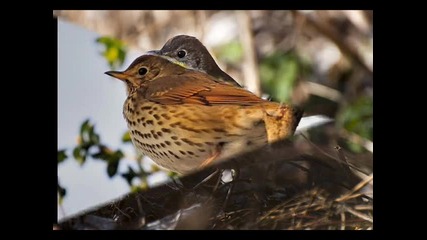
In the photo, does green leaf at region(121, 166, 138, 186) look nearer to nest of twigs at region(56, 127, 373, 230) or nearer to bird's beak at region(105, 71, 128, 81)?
nest of twigs at region(56, 127, 373, 230)


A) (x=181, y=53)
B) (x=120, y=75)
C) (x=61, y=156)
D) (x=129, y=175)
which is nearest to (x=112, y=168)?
(x=129, y=175)

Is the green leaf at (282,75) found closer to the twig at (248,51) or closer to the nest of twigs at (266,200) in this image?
the twig at (248,51)

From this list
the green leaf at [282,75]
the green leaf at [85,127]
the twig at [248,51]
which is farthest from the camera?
the twig at [248,51]

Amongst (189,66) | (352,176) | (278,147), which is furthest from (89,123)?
(352,176)

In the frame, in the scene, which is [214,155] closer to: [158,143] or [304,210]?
[158,143]

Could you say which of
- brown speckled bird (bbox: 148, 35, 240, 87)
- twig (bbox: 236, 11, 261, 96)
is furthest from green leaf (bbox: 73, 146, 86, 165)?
twig (bbox: 236, 11, 261, 96)

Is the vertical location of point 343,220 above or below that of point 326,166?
below

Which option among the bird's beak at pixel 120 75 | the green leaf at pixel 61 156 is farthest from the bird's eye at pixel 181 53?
the green leaf at pixel 61 156
